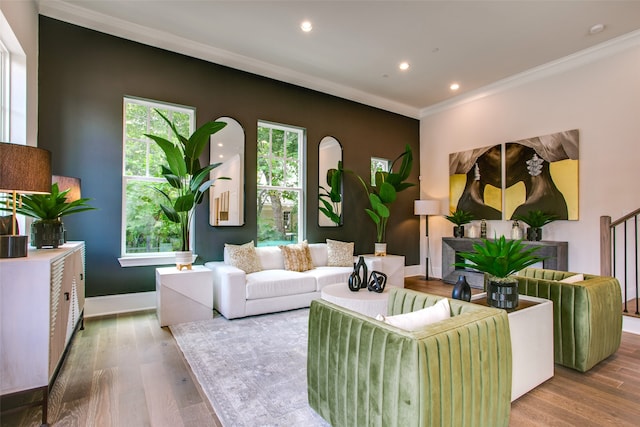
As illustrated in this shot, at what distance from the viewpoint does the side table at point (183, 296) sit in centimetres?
347

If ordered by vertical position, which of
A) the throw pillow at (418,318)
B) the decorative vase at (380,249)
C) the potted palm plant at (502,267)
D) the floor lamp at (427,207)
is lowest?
the decorative vase at (380,249)

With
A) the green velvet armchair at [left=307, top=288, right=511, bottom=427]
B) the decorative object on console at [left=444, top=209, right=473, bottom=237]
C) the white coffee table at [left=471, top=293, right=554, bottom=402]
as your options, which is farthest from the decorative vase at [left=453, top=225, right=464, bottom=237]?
the green velvet armchair at [left=307, top=288, right=511, bottom=427]

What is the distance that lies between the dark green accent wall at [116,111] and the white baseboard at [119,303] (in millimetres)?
73

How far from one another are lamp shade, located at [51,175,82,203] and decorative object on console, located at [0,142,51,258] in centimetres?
135

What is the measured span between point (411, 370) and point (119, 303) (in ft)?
12.6

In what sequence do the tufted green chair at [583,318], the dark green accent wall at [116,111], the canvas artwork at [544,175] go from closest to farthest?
1. the tufted green chair at [583,318]
2. the dark green accent wall at [116,111]
3. the canvas artwork at [544,175]

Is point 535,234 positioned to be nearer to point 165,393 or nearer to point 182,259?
point 182,259

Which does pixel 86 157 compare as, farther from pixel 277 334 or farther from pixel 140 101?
pixel 277 334

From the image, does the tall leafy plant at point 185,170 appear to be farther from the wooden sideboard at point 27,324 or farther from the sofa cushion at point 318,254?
the sofa cushion at point 318,254

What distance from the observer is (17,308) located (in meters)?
1.74

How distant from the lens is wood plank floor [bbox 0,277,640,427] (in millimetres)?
1880

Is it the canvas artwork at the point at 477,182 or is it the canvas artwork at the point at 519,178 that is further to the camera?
the canvas artwork at the point at 477,182

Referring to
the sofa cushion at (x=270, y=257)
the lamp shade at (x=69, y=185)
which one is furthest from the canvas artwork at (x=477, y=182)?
the lamp shade at (x=69, y=185)

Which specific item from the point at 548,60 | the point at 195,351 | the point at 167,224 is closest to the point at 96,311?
the point at 167,224
